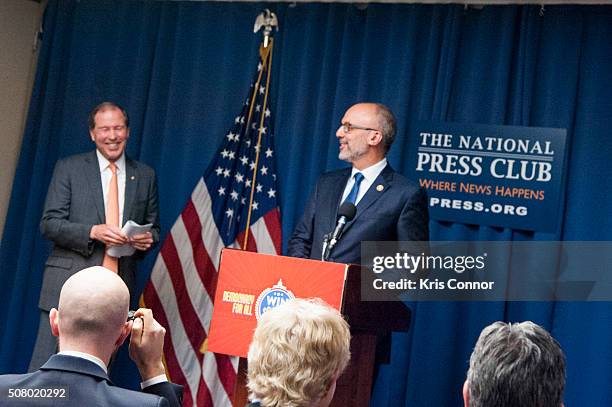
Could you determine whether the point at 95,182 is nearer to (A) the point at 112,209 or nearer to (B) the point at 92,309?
(A) the point at 112,209

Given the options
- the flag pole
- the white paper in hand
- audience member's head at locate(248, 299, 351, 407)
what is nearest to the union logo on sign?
the white paper in hand

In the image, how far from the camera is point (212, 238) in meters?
6.32

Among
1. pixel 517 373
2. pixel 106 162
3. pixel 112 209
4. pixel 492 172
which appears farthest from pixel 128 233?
pixel 517 373

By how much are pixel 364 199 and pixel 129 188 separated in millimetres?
1606

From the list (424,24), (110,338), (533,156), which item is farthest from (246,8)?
(110,338)

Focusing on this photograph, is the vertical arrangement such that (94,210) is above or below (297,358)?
above

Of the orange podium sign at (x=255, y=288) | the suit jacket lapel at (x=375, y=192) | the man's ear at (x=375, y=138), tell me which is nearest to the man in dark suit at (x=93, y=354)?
the orange podium sign at (x=255, y=288)

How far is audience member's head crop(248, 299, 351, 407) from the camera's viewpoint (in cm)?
239

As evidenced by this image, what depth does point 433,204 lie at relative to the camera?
5652mm

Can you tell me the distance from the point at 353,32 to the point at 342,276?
2.52 metres

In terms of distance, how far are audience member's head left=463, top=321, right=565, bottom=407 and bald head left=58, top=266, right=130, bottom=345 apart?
93cm

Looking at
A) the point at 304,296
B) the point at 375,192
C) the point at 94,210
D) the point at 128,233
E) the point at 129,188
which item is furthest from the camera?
the point at 129,188

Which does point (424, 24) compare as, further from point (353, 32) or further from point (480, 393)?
point (480, 393)

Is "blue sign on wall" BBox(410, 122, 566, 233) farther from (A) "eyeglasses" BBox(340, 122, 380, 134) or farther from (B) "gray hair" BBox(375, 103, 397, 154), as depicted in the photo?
(A) "eyeglasses" BBox(340, 122, 380, 134)
